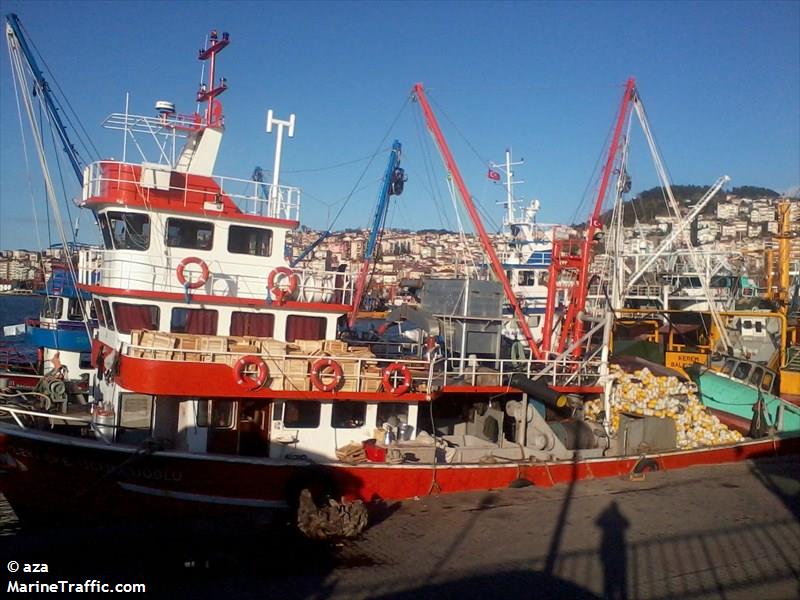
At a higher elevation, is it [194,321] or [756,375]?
[194,321]

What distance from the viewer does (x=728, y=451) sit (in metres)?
17.6

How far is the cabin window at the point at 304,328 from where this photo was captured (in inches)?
A: 559

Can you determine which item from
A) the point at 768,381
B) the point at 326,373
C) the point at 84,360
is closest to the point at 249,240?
the point at 326,373

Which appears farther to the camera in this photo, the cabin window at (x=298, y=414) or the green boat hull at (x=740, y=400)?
the green boat hull at (x=740, y=400)

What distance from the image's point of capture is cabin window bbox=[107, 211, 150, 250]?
13.3 meters

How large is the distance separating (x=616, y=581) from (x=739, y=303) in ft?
94.8

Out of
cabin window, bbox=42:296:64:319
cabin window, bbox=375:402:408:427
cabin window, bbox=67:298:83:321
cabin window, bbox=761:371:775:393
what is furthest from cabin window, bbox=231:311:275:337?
cabin window, bbox=761:371:775:393

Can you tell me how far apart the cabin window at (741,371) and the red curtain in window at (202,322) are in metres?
16.5

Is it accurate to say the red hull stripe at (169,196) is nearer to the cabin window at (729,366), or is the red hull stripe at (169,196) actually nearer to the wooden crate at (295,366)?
the wooden crate at (295,366)

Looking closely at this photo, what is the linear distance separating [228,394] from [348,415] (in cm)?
258

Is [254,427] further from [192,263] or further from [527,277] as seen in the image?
[527,277]

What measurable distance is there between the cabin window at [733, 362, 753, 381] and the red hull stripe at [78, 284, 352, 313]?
14022 millimetres

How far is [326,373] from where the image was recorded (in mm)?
13023

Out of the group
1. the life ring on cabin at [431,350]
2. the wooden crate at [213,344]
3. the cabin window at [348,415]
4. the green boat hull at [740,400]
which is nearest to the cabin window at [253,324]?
the wooden crate at [213,344]
